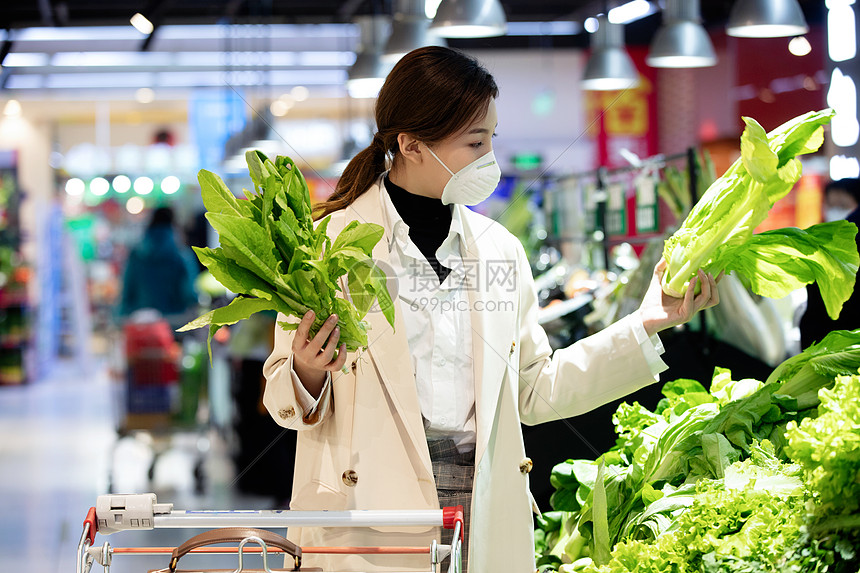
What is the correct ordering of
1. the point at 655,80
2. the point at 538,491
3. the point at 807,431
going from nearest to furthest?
1. the point at 807,431
2. the point at 538,491
3. the point at 655,80

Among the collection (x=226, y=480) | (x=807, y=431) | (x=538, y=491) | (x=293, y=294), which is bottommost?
(x=226, y=480)

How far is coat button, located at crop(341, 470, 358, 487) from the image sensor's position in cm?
183

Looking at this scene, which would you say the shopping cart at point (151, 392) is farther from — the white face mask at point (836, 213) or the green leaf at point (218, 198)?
the green leaf at point (218, 198)

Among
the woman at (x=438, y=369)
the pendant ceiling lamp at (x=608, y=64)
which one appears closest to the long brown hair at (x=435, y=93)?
the woman at (x=438, y=369)

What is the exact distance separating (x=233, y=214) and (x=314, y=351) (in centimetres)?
28

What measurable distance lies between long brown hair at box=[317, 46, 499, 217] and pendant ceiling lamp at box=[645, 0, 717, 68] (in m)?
3.84

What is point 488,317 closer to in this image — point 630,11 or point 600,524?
point 600,524

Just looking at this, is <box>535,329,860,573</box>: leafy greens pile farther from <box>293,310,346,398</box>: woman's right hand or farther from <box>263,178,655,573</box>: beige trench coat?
<box>293,310,346,398</box>: woman's right hand

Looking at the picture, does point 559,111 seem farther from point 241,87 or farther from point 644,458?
point 644,458

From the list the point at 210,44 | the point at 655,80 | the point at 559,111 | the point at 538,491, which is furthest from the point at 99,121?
the point at 538,491

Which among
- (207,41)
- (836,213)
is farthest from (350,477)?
(207,41)

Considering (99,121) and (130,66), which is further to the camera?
(99,121)

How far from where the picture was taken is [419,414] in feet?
5.92

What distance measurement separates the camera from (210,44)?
41.1ft
